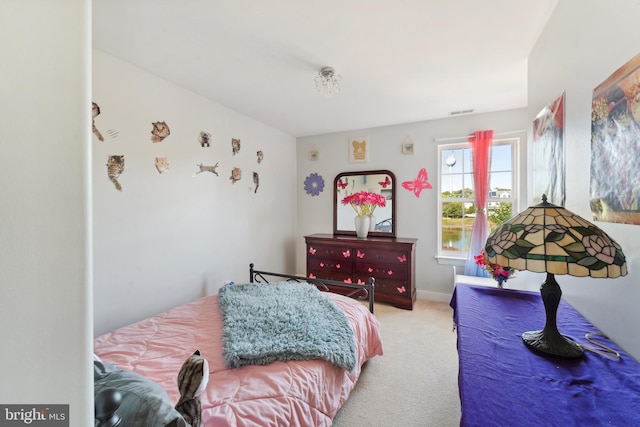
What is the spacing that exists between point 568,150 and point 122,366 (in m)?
2.55

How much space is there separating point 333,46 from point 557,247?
6.03 ft

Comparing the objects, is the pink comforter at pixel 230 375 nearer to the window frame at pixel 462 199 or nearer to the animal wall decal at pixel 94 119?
the animal wall decal at pixel 94 119

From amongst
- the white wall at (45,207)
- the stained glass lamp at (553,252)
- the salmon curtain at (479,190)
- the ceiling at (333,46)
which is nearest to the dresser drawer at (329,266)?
the salmon curtain at (479,190)

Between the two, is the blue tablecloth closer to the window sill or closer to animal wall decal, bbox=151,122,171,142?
the window sill

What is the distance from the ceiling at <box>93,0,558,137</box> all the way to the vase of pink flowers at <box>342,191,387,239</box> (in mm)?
1283

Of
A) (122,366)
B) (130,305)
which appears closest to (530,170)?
(122,366)

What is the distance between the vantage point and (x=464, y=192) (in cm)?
346

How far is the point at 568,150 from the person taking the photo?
133cm

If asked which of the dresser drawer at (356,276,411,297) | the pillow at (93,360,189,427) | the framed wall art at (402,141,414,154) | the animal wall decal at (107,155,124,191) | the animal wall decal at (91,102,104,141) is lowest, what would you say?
the dresser drawer at (356,276,411,297)

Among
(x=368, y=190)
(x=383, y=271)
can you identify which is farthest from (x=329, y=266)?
(x=368, y=190)

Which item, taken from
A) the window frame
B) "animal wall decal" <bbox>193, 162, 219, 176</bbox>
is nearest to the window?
the window frame

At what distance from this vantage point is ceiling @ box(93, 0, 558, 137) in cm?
156

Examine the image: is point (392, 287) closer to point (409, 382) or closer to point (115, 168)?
point (409, 382)

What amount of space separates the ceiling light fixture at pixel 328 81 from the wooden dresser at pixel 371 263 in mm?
1905
